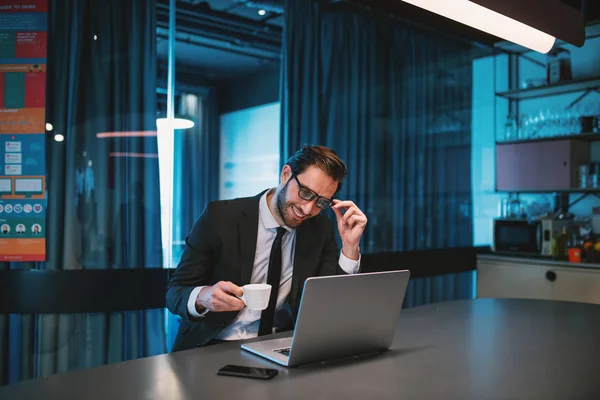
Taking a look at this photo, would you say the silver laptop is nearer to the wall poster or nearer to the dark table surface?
the dark table surface

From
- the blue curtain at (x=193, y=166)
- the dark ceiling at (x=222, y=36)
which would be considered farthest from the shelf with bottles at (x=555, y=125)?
the blue curtain at (x=193, y=166)

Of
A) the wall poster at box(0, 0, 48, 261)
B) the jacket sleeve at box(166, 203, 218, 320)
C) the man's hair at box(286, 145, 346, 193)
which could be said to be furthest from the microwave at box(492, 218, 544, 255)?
the wall poster at box(0, 0, 48, 261)

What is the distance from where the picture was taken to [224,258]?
1.99m

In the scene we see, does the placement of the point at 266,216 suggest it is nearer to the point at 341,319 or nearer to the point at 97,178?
the point at 341,319

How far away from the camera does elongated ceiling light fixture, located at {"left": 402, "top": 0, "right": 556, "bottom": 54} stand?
1.74 metres

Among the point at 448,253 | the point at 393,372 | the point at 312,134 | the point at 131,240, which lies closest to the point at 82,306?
the point at 131,240

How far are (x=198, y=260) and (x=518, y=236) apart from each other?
2.98 meters

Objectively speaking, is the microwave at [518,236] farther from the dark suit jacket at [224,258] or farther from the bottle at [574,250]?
the dark suit jacket at [224,258]

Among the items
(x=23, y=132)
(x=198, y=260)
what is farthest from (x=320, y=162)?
(x=23, y=132)

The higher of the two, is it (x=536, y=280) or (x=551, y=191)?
(x=551, y=191)

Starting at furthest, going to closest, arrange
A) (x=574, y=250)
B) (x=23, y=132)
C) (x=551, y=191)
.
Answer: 1. (x=551, y=191)
2. (x=574, y=250)
3. (x=23, y=132)

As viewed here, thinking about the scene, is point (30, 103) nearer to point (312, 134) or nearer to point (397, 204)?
point (312, 134)

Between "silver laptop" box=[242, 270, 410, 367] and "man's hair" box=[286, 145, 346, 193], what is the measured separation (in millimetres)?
579

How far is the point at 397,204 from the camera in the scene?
414cm
